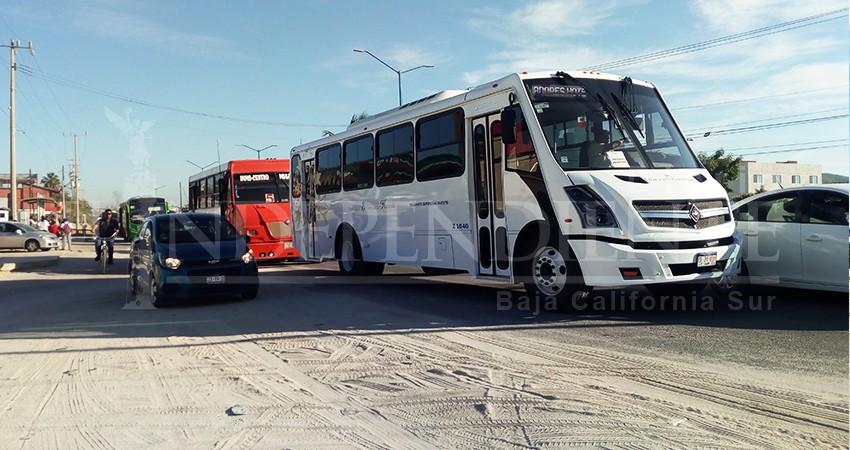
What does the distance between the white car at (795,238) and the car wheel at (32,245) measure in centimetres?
3383

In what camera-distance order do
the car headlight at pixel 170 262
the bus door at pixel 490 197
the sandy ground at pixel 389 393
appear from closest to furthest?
the sandy ground at pixel 389 393
the bus door at pixel 490 197
the car headlight at pixel 170 262

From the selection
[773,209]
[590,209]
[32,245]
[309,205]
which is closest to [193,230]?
[309,205]

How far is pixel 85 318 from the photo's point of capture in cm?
1011

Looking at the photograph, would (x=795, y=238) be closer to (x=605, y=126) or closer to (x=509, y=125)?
(x=605, y=126)

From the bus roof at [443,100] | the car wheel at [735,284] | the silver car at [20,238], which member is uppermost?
the bus roof at [443,100]

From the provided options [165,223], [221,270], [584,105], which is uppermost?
[584,105]

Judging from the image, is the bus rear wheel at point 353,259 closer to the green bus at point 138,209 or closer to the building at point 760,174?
the green bus at point 138,209

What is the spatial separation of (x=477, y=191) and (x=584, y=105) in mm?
2126

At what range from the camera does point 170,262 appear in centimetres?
1095

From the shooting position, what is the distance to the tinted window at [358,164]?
13.4 m

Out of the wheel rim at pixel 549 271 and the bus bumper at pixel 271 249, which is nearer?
the wheel rim at pixel 549 271

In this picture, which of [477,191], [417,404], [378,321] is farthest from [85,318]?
[417,404]

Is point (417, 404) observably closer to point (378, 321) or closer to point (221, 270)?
point (378, 321)

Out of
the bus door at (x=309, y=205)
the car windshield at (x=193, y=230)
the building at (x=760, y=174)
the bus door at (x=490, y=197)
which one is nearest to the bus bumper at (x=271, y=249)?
the bus door at (x=309, y=205)
